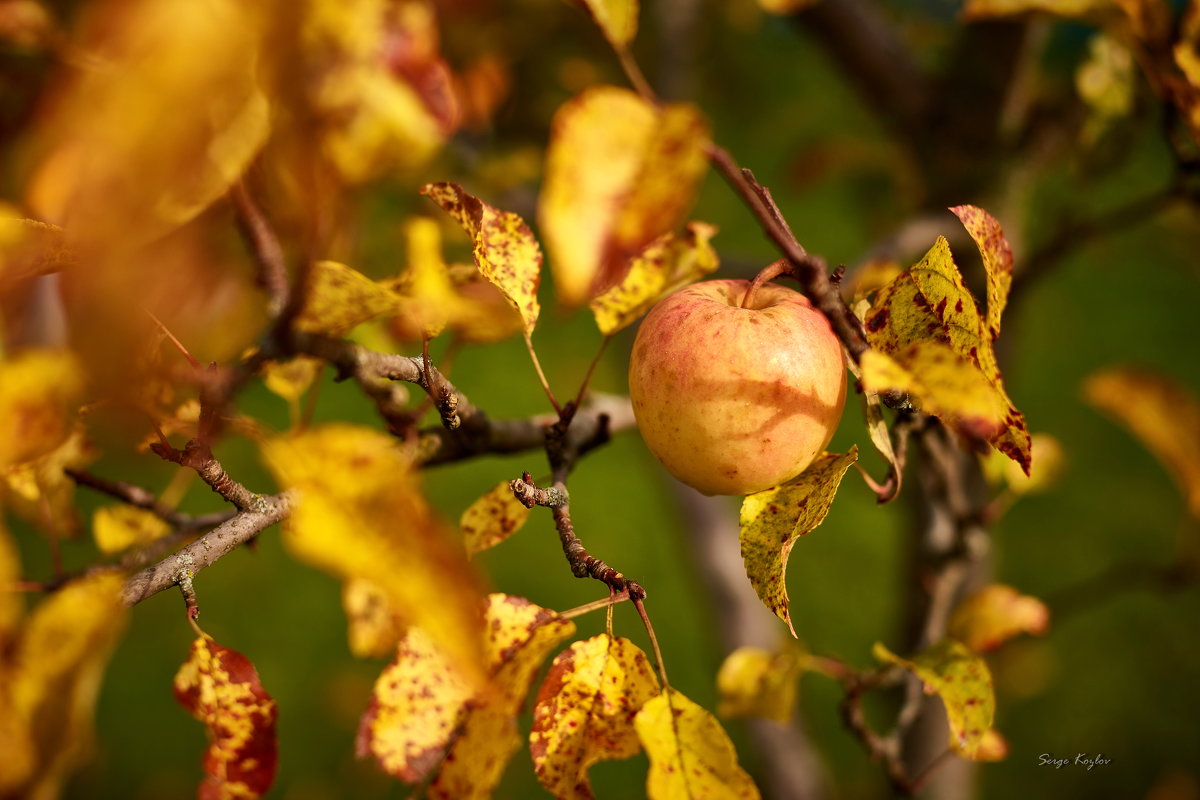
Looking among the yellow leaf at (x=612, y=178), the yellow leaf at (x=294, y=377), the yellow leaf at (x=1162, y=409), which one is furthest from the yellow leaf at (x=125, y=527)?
the yellow leaf at (x=1162, y=409)

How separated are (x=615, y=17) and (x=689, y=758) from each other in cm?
51

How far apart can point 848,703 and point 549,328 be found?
7.29 feet

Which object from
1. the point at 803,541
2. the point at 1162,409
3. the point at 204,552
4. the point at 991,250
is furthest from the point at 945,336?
the point at 803,541

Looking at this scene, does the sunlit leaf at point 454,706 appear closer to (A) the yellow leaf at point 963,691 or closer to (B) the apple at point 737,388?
(B) the apple at point 737,388

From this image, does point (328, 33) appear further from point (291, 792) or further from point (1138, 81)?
point (291, 792)

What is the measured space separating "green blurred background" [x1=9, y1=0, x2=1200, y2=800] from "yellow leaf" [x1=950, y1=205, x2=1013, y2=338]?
670mm

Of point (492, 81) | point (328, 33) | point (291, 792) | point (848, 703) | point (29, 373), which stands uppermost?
point (328, 33)

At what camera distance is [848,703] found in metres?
0.67

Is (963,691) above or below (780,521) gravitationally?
below

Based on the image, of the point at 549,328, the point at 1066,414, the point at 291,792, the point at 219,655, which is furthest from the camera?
the point at 549,328

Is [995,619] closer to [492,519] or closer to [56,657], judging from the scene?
[492,519]

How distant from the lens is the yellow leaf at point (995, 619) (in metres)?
0.69

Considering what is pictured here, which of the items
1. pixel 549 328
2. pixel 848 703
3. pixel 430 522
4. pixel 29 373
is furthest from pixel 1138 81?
pixel 549 328

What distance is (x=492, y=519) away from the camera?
1.69 ft
